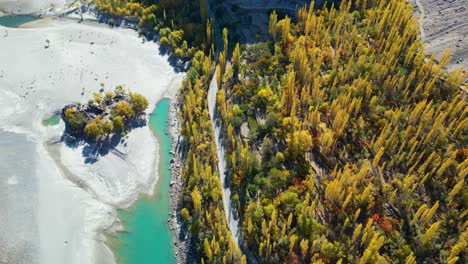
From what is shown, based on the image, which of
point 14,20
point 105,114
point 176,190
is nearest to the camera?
point 176,190

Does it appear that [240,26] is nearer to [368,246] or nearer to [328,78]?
[328,78]

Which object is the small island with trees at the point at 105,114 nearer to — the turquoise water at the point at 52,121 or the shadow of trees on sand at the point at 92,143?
the shadow of trees on sand at the point at 92,143

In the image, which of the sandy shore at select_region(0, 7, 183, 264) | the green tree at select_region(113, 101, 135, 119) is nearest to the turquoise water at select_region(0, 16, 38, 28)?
the sandy shore at select_region(0, 7, 183, 264)

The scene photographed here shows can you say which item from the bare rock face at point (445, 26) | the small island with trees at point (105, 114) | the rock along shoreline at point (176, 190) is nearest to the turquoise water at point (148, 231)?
the rock along shoreline at point (176, 190)

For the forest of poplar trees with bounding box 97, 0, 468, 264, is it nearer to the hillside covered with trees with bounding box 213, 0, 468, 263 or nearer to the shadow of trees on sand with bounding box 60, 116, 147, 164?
the hillside covered with trees with bounding box 213, 0, 468, 263

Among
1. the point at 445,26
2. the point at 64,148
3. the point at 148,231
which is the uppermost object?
the point at 445,26

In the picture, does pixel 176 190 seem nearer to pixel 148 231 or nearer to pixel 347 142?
pixel 148 231

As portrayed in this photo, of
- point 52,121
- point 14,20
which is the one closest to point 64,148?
point 52,121

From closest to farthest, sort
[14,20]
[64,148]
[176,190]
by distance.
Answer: [176,190] → [64,148] → [14,20]
